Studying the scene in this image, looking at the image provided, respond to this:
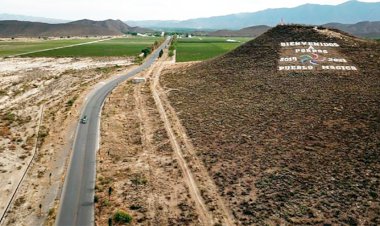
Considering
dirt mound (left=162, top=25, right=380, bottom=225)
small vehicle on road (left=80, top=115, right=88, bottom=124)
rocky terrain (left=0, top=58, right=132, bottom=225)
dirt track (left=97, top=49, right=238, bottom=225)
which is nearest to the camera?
dirt track (left=97, top=49, right=238, bottom=225)

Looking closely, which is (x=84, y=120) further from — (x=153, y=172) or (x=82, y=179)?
(x=153, y=172)

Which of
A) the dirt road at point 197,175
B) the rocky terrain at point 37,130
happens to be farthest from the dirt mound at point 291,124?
the rocky terrain at point 37,130

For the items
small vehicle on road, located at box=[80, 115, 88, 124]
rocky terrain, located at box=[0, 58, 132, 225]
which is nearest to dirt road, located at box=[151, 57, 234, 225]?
small vehicle on road, located at box=[80, 115, 88, 124]

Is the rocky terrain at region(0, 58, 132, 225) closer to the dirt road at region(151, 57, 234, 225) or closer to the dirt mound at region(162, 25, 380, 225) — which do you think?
the dirt road at region(151, 57, 234, 225)

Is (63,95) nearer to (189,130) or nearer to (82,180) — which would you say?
(189,130)

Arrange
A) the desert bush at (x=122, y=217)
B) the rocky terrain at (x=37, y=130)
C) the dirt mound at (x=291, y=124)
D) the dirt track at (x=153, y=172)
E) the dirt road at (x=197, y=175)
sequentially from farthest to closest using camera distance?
the rocky terrain at (x=37, y=130) < the dirt mound at (x=291, y=124) < the dirt track at (x=153, y=172) < the dirt road at (x=197, y=175) < the desert bush at (x=122, y=217)

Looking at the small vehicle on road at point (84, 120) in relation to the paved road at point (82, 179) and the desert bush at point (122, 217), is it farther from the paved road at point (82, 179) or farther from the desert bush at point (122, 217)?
the desert bush at point (122, 217)
